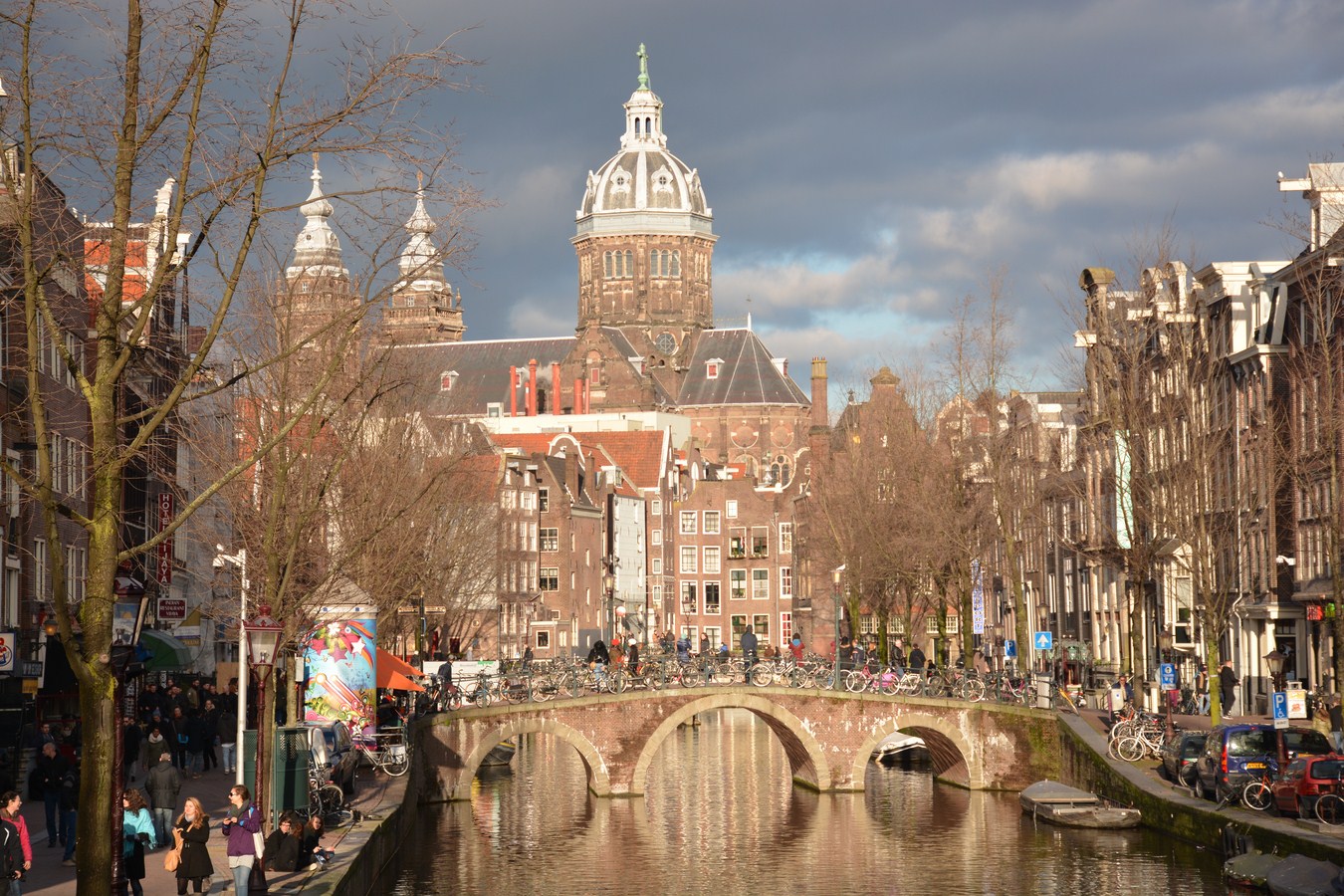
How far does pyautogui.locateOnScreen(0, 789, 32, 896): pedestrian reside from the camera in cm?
2048

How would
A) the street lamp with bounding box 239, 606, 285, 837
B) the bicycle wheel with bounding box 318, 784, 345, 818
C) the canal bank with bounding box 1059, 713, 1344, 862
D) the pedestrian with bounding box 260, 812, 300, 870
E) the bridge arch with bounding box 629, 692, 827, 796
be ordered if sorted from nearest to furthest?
the pedestrian with bounding box 260, 812, 300, 870, the street lamp with bounding box 239, 606, 285, 837, the canal bank with bounding box 1059, 713, 1344, 862, the bicycle wheel with bounding box 318, 784, 345, 818, the bridge arch with bounding box 629, 692, 827, 796

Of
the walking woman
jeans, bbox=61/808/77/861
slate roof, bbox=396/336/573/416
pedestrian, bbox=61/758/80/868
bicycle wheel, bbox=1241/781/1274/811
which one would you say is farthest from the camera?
slate roof, bbox=396/336/573/416

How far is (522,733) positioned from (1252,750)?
23956 mm

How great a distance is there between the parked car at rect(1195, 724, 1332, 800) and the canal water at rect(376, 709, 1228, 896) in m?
1.61

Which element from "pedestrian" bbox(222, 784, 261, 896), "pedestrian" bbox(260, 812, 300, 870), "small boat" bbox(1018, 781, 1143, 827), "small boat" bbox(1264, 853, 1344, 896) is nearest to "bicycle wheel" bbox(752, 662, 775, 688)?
"small boat" bbox(1018, 781, 1143, 827)

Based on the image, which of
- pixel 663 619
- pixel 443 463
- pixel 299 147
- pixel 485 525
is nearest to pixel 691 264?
pixel 663 619

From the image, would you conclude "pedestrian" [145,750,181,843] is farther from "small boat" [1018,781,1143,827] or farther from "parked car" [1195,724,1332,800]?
"small boat" [1018,781,1143,827]

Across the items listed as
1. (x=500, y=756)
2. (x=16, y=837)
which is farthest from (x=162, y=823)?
(x=500, y=756)

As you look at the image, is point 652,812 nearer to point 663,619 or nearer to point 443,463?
point 443,463

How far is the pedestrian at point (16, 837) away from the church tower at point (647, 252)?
519 ft

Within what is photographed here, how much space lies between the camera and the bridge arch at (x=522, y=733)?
2136 inches

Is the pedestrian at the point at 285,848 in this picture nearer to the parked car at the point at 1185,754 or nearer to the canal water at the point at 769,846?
the canal water at the point at 769,846

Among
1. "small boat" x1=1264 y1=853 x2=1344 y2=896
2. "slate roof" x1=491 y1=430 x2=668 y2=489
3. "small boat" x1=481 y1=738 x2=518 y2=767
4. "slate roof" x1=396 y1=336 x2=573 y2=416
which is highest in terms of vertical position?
"slate roof" x1=396 y1=336 x2=573 y2=416

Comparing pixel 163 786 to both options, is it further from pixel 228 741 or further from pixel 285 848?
pixel 228 741
